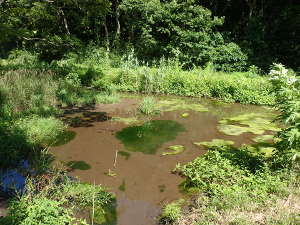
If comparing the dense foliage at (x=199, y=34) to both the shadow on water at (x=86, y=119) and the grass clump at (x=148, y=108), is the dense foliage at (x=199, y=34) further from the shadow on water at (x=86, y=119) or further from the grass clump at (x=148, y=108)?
the grass clump at (x=148, y=108)

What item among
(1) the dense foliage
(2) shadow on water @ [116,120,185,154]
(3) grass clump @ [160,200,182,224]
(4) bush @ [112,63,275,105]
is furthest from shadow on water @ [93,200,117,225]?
(1) the dense foliage

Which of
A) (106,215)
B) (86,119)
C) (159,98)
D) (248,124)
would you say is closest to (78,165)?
(106,215)

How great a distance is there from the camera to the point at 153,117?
34.0 feet

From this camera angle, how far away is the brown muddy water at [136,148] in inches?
239

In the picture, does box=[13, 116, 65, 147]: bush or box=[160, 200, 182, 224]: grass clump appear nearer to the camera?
box=[160, 200, 182, 224]: grass clump

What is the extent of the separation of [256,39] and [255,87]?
16.3 ft

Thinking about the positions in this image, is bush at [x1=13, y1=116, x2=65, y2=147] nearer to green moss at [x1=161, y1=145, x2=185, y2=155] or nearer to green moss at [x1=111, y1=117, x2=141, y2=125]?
green moss at [x1=111, y1=117, x2=141, y2=125]

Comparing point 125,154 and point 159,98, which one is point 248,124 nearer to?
point 159,98

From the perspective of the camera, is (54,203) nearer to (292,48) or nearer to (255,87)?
(255,87)

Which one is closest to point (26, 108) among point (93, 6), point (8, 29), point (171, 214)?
point (8, 29)

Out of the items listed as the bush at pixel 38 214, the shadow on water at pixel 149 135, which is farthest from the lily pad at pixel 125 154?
the bush at pixel 38 214

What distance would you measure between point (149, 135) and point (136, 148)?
35.2 inches

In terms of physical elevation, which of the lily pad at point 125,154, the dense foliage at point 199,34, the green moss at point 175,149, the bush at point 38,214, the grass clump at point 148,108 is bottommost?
the lily pad at point 125,154

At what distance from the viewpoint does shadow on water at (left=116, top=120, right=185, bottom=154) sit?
8.17 meters
